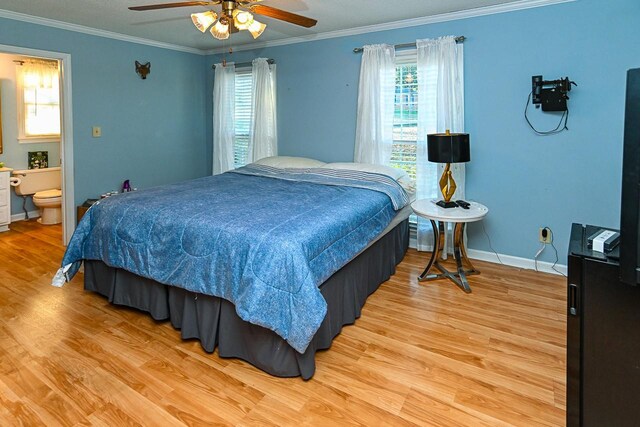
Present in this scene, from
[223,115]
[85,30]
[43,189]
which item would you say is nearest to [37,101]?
[43,189]

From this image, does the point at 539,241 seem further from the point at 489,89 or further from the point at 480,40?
the point at 480,40

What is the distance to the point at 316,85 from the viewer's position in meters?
4.51

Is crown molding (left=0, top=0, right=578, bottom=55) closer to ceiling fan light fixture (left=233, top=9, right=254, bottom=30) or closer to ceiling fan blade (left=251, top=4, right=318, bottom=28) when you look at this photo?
ceiling fan blade (left=251, top=4, right=318, bottom=28)

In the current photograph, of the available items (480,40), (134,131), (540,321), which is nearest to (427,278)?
(540,321)

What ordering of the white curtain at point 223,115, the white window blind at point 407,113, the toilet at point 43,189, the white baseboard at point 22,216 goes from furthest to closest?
the white baseboard at point 22,216 < the white curtain at point 223,115 < the toilet at point 43,189 < the white window blind at point 407,113

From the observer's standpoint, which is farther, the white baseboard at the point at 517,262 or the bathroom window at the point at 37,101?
the bathroom window at the point at 37,101

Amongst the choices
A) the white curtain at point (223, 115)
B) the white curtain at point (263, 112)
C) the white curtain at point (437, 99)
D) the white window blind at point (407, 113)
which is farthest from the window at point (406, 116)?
the white curtain at point (223, 115)

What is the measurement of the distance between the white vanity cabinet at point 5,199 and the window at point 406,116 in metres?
4.54

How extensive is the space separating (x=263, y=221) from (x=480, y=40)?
268 centimetres

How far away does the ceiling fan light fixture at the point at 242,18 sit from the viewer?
2.46 metres

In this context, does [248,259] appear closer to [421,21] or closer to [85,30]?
[421,21]

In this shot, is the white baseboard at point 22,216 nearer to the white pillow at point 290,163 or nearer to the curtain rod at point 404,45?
the white pillow at point 290,163

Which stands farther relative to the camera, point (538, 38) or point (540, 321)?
point (538, 38)

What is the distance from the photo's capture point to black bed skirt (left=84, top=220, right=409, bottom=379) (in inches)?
81.4
